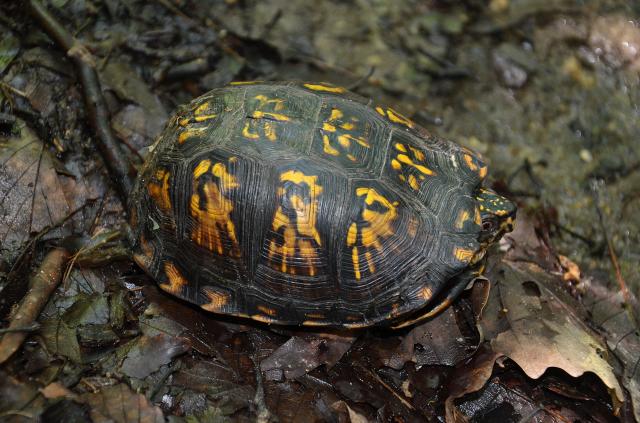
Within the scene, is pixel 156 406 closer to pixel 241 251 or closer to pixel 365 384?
pixel 241 251

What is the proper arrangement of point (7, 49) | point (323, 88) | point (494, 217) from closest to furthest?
point (494, 217) < point (323, 88) < point (7, 49)

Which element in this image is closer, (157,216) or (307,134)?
(307,134)

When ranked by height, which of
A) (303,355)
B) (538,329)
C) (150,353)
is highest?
(150,353)

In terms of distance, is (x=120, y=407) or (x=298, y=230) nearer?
(x=120, y=407)

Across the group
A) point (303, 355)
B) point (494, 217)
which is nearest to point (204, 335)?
point (303, 355)

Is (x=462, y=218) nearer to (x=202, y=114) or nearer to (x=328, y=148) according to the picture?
(x=328, y=148)

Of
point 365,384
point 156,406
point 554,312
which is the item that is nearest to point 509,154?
point 554,312
